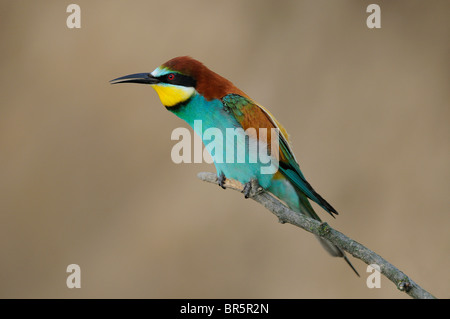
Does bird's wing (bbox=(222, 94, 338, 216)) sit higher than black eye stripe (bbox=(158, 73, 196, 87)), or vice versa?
black eye stripe (bbox=(158, 73, 196, 87))

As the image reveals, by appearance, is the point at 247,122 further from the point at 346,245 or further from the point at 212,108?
the point at 346,245

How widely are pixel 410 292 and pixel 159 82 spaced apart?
3.05 ft

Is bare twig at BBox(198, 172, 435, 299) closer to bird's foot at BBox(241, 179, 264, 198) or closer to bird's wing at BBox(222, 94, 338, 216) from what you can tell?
bird's foot at BBox(241, 179, 264, 198)

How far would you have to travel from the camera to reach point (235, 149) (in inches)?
62.5

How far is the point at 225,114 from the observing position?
156 centimetres

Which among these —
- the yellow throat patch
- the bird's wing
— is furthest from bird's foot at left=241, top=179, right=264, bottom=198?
the yellow throat patch

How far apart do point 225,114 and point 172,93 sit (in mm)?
197

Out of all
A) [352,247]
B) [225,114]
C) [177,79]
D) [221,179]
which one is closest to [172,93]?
[177,79]

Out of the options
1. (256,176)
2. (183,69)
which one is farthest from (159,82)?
(256,176)

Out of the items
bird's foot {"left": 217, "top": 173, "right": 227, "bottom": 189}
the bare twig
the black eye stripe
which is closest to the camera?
the bare twig

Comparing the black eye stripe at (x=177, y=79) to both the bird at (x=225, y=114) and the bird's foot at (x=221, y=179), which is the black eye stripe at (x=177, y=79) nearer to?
the bird at (x=225, y=114)

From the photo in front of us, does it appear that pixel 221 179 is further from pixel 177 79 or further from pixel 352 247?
pixel 352 247

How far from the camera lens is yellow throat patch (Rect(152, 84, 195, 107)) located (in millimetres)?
1472

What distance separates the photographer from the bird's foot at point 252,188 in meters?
1.47
